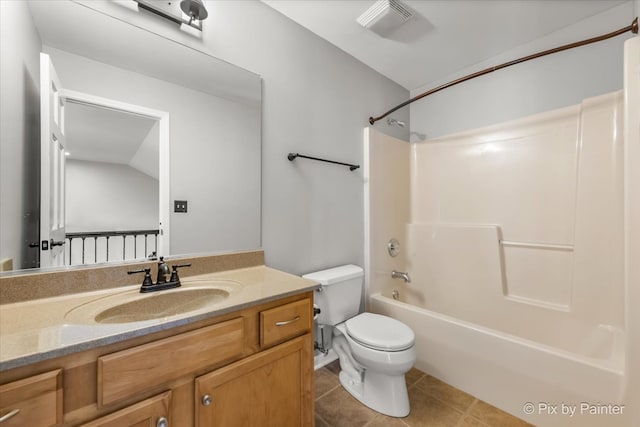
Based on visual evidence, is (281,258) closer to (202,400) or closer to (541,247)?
(202,400)

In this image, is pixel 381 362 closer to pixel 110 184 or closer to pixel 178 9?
pixel 110 184

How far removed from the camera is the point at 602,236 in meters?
1.61

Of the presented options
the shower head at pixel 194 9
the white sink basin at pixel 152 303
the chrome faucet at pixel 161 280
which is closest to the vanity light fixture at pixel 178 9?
the shower head at pixel 194 9

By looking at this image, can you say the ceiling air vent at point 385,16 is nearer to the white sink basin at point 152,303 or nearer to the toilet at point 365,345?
the toilet at point 365,345

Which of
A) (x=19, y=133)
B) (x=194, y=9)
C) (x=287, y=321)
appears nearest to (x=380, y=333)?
(x=287, y=321)

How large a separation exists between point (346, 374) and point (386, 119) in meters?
2.10

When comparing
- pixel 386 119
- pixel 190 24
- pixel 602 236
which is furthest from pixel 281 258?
pixel 602 236

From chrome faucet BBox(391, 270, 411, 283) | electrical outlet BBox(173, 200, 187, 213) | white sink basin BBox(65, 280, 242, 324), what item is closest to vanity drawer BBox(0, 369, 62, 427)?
white sink basin BBox(65, 280, 242, 324)

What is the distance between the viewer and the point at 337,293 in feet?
5.65

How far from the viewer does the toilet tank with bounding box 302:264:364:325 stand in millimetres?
1672

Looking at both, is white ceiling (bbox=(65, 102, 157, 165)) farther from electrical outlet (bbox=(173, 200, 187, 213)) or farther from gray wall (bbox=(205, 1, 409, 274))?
gray wall (bbox=(205, 1, 409, 274))

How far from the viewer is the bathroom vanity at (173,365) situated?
1.91 ft

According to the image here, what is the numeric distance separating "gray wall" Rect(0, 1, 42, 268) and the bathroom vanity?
9.7 inches

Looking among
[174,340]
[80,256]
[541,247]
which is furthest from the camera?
[541,247]
